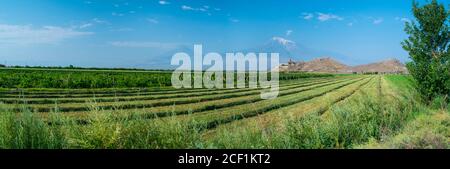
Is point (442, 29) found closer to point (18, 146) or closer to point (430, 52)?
point (430, 52)

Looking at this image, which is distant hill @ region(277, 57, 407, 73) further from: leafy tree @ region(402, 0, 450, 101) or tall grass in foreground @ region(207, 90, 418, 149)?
tall grass in foreground @ region(207, 90, 418, 149)

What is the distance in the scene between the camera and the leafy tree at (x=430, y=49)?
15094 mm

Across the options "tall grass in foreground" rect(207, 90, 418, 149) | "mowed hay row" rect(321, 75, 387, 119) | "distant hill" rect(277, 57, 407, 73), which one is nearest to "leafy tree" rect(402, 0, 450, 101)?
"mowed hay row" rect(321, 75, 387, 119)

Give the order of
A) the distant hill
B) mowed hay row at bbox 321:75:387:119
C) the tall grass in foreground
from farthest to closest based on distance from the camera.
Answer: the distant hill, mowed hay row at bbox 321:75:387:119, the tall grass in foreground

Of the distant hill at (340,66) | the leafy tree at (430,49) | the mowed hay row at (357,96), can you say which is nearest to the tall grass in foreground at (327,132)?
the mowed hay row at (357,96)

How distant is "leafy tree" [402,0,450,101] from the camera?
49.5 feet

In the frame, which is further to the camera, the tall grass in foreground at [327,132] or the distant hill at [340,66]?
the distant hill at [340,66]

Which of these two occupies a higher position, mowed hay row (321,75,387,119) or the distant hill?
the distant hill

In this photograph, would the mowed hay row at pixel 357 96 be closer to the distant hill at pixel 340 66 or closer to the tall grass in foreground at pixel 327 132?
the tall grass in foreground at pixel 327 132

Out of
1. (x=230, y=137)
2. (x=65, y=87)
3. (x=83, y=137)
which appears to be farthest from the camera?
(x=65, y=87)
